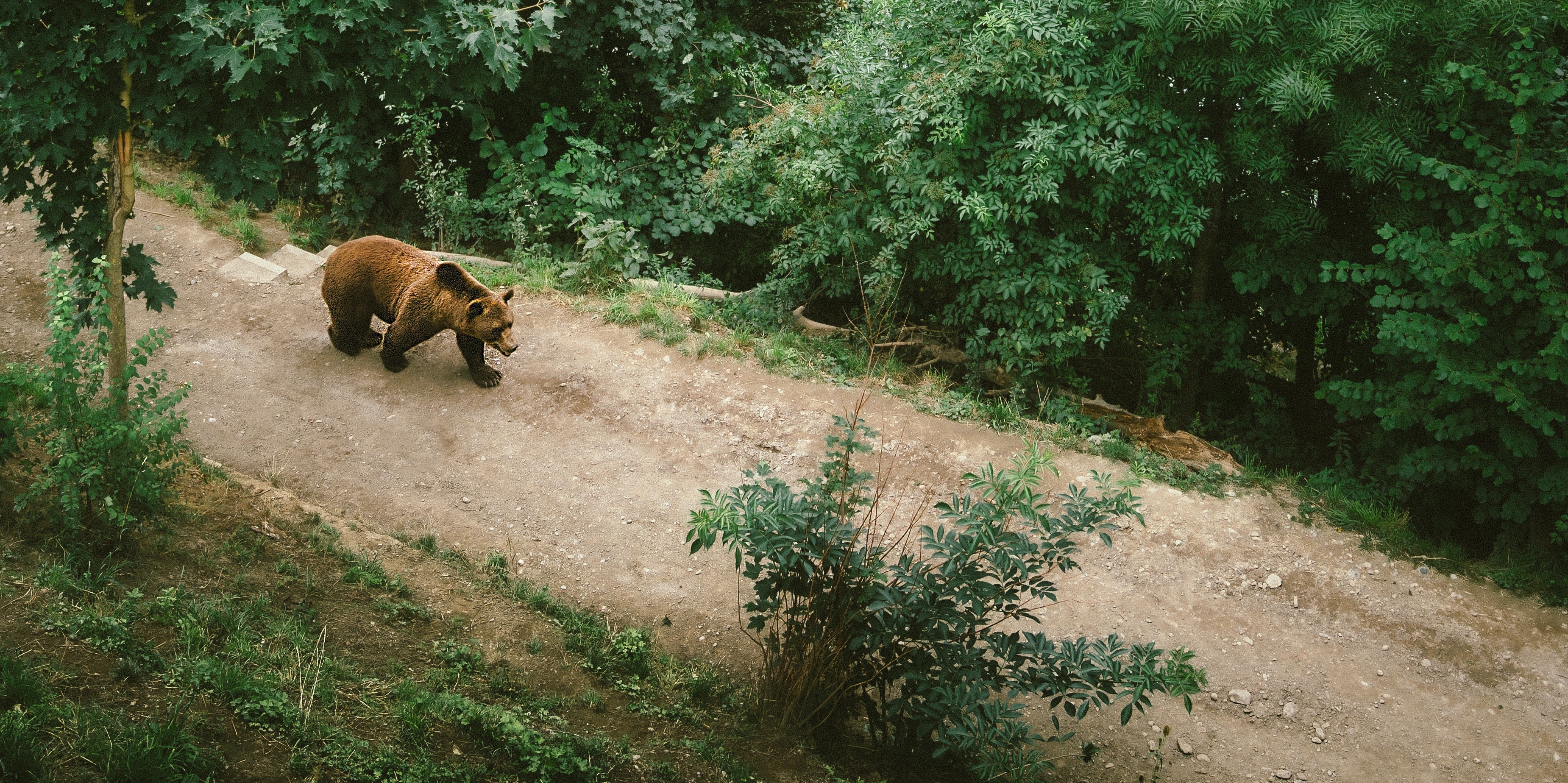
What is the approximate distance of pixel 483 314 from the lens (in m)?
6.81

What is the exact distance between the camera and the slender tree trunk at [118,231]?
4.34m

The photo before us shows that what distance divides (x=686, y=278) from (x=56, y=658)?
677cm

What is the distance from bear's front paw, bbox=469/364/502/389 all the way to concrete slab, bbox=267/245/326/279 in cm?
254

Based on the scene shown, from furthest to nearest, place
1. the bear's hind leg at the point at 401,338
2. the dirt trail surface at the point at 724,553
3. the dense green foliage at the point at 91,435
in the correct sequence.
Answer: the bear's hind leg at the point at 401,338
the dirt trail surface at the point at 724,553
the dense green foliage at the point at 91,435

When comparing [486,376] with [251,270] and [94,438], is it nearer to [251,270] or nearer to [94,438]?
[251,270]

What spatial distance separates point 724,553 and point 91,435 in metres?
3.41

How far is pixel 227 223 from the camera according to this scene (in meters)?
9.20

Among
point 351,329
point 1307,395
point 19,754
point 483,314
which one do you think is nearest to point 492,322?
point 483,314

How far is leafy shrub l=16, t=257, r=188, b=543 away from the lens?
4133 millimetres

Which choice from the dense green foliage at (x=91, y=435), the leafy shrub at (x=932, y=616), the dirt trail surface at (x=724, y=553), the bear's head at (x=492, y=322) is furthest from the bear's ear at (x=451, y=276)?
the leafy shrub at (x=932, y=616)

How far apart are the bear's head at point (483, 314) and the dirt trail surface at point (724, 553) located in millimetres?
553

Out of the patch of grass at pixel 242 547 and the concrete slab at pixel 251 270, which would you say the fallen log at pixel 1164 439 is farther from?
the concrete slab at pixel 251 270

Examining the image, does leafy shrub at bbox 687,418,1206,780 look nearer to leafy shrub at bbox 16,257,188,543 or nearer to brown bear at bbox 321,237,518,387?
leafy shrub at bbox 16,257,188,543

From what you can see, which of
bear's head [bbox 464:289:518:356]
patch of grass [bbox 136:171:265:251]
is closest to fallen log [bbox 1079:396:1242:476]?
bear's head [bbox 464:289:518:356]
